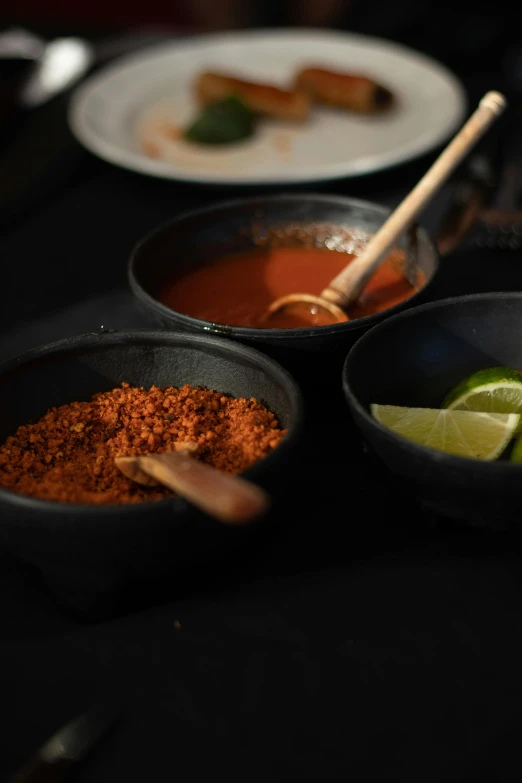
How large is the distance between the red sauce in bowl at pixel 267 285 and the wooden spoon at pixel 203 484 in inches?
13.5

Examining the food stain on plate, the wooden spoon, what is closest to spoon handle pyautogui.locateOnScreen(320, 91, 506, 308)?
the wooden spoon

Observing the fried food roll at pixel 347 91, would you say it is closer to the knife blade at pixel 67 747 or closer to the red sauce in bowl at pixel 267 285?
the red sauce in bowl at pixel 267 285

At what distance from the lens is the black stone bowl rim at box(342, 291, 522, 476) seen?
0.71 metres

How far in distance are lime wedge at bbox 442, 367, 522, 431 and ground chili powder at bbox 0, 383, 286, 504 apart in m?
0.21

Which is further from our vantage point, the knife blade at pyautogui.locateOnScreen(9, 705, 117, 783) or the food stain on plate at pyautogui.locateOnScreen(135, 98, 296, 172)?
the food stain on plate at pyautogui.locateOnScreen(135, 98, 296, 172)

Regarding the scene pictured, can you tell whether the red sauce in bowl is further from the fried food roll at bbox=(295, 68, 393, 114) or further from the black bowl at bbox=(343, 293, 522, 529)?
the fried food roll at bbox=(295, 68, 393, 114)

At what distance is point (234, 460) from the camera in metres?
0.81

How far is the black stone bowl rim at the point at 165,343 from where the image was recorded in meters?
0.68

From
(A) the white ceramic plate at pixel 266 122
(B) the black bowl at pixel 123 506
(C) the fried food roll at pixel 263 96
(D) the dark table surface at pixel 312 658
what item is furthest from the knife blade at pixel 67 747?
(C) the fried food roll at pixel 263 96

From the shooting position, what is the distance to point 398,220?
1.12 meters

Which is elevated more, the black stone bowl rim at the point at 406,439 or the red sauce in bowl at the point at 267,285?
the black stone bowl rim at the point at 406,439

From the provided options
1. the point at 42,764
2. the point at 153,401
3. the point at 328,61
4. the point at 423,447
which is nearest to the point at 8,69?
the point at 328,61

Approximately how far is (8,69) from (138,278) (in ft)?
3.06

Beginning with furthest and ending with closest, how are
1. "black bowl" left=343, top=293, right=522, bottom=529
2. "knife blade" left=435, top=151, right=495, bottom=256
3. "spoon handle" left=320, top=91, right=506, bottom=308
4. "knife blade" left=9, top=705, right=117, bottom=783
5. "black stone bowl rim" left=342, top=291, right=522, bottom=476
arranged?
"knife blade" left=435, top=151, right=495, bottom=256 → "spoon handle" left=320, top=91, right=506, bottom=308 → "black bowl" left=343, top=293, right=522, bottom=529 → "black stone bowl rim" left=342, top=291, right=522, bottom=476 → "knife blade" left=9, top=705, right=117, bottom=783
